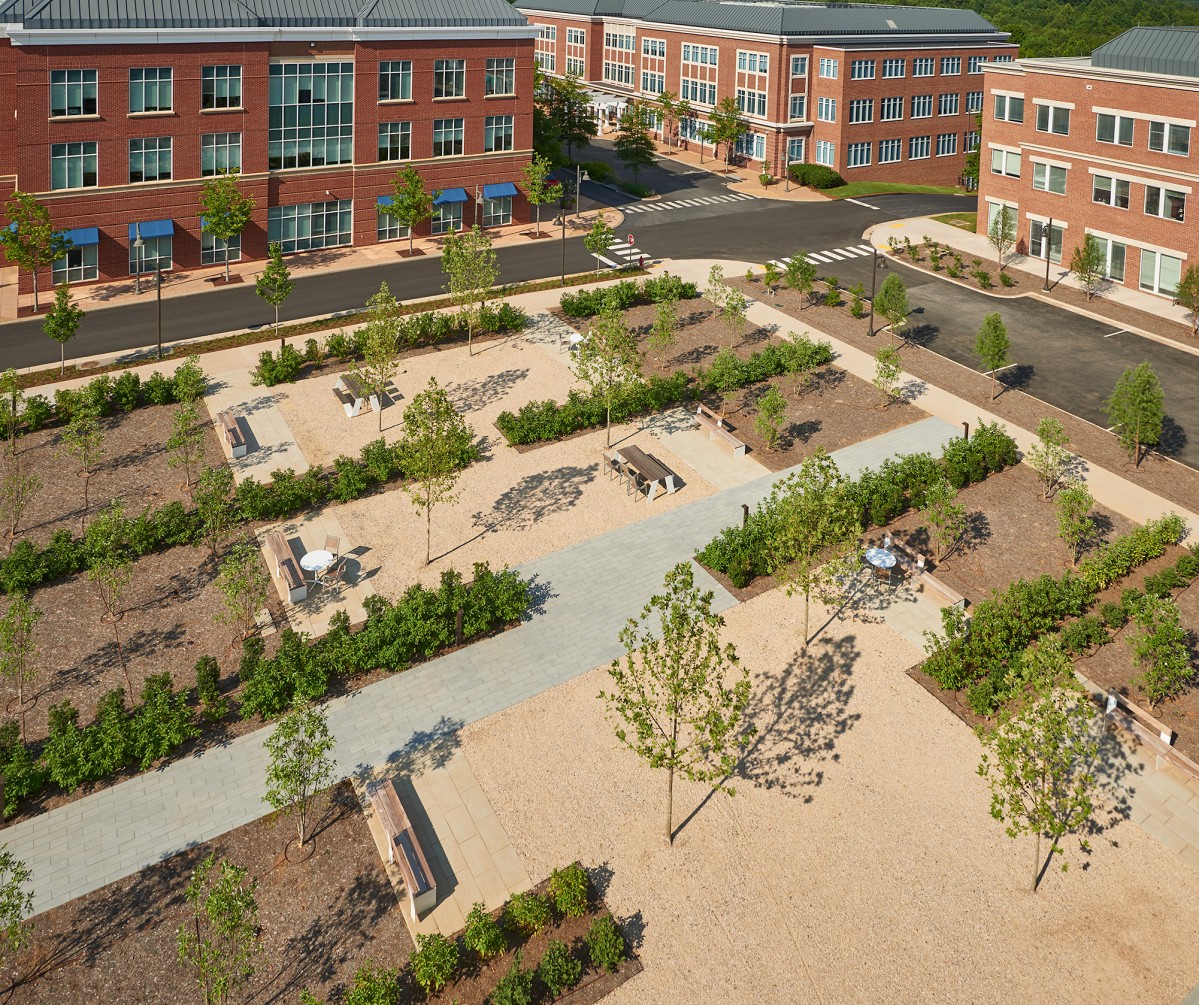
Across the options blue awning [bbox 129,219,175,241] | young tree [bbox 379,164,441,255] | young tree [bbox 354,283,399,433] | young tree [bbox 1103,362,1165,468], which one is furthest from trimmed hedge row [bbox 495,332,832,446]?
blue awning [bbox 129,219,175,241]

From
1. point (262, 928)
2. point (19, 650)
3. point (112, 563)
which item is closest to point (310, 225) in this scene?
point (112, 563)

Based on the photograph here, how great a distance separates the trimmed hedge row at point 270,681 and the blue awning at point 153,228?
1380 inches

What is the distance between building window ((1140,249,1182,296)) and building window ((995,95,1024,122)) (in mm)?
12847

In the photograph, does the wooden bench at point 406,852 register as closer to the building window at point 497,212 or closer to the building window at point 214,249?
the building window at point 214,249

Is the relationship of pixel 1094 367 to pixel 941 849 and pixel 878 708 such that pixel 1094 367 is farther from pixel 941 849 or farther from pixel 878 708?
pixel 941 849

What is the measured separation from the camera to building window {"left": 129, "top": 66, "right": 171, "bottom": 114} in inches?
1987

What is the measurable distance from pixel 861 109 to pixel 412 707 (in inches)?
2800

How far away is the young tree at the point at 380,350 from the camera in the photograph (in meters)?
37.0

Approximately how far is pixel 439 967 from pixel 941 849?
34.6 ft

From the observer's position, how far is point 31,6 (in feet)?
159

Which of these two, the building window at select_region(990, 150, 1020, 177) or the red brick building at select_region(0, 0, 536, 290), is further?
the building window at select_region(990, 150, 1020, 177)

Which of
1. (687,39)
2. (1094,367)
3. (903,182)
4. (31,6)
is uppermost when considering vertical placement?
(687,39)

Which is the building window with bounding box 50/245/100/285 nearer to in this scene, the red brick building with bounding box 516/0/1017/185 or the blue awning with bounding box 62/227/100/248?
the blue awning with bounding box 62/227/100/248

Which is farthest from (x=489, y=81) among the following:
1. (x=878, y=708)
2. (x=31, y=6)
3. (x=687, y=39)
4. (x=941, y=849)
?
(x=941, y=849)
